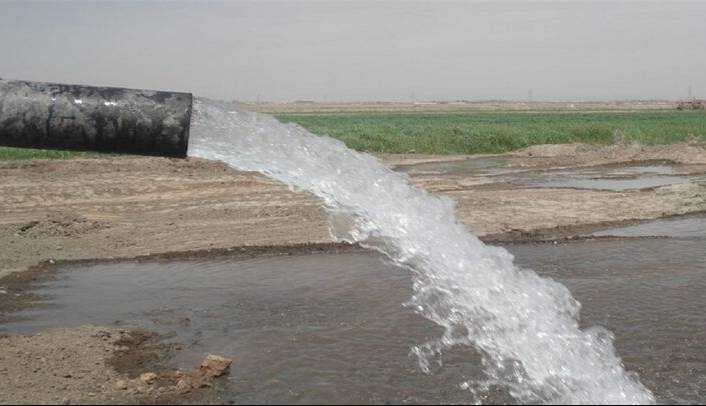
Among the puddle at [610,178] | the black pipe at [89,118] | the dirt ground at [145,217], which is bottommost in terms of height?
the dirt ground at [145,217]

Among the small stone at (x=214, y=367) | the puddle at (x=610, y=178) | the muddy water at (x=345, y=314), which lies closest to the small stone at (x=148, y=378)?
the small stone at (x=214, y=367)

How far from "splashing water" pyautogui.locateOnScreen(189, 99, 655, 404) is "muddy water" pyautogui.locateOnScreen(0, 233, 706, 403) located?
0.71ft

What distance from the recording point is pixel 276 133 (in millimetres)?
5805

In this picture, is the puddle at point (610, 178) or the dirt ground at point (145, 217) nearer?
the dirt ground at point (145, 217)

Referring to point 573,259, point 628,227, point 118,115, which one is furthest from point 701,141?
point 118,115

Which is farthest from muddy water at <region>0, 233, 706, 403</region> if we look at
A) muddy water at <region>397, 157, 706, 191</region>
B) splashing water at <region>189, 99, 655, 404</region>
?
muddy water at <region>397, 157, 706, 191</region>

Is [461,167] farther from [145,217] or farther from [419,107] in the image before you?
[419,107]

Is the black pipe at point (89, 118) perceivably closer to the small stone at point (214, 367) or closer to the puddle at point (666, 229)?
the small stone at point (214, 367)

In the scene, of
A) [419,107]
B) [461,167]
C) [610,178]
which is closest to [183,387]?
[610,178]

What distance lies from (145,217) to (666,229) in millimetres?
8859

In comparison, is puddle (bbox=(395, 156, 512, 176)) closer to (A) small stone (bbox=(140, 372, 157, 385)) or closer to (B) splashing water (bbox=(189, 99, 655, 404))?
(B) splashing water (bbox=(189, 99, 655, 404))

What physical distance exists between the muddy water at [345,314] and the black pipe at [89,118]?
1854 millimetres

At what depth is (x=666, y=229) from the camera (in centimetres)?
1218

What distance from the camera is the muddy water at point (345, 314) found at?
5246 millimetres
